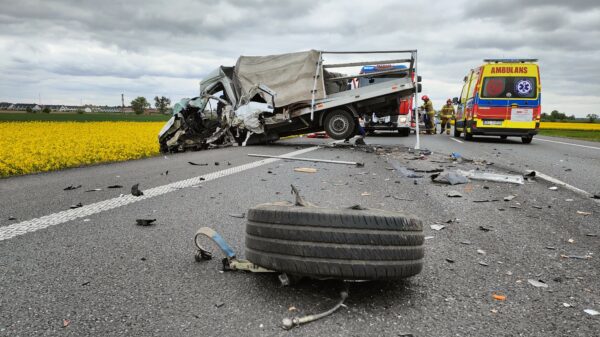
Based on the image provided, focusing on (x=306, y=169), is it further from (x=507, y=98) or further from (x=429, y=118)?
(x=429, y=118)

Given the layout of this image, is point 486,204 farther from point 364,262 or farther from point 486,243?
point 364,262

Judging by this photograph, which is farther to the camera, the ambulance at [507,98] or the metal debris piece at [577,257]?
the ambulance at [507,98]

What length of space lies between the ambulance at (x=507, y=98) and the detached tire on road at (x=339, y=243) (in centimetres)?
1392

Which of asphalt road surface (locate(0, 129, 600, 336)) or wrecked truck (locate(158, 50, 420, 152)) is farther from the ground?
wrecked truck (locate(158, 50, 420, 152))

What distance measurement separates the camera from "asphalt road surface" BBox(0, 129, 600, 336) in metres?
1.85

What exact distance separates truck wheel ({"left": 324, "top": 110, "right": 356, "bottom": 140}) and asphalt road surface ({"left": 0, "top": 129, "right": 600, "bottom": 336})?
7078mm

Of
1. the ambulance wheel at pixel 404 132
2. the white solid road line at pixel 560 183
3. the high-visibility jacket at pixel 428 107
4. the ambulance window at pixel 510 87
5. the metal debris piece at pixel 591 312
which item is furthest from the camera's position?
the high-visibility jacket at pixel 428 107

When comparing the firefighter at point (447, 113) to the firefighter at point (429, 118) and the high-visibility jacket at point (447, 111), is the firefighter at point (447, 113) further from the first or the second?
the firefighter at point (429, 118)

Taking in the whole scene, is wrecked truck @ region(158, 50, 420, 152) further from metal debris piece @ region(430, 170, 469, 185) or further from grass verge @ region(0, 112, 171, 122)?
grass verge @ region(0, 112, 171, 122)

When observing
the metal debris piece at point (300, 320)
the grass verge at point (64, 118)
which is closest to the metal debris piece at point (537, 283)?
the metal debris piece at point (300, 320)

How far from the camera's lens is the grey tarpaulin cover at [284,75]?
12.0m

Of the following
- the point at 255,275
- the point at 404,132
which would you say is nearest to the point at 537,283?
the point at 255,275

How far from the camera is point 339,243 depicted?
6.60 ft

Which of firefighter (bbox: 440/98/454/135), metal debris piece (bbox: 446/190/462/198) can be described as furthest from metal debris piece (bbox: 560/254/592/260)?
firefighter (bbox: 440/98/454/135)
